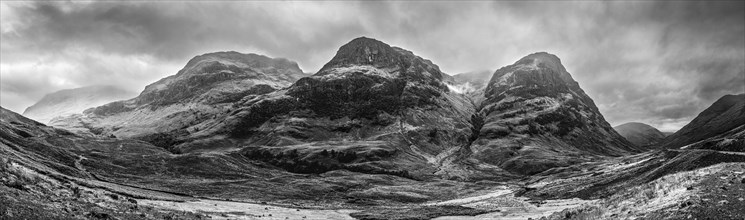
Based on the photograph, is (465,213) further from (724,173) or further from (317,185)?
(317,185)

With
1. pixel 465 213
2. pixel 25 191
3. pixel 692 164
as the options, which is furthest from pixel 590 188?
pixel 25 191

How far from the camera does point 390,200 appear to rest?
169 meters

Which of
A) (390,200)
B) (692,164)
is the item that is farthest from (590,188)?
(390,200)

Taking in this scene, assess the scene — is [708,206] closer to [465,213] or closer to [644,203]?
[644,203]

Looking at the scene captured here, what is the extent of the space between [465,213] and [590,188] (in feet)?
165

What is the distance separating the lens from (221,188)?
166 metres

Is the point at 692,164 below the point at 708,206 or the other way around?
the other way around

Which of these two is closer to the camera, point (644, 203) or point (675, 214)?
point (675, 214)

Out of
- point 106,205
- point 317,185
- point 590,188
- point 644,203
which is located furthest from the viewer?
point 317,185

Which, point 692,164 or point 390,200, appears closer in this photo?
point 692,164

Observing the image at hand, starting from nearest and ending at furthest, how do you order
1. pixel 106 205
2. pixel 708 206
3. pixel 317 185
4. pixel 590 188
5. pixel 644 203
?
pixel 708 206 < pixel 644 203 < pixel 106 205 < pixel 590 188 < pixel 317 185

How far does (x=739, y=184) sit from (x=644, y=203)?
759 cm

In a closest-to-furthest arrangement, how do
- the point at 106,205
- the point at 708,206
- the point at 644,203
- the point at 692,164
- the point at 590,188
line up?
1. the point at 708,206
2. the point at 644,203
3. the point at 106,205
4. the point at 692,164
5. the point at 590,188

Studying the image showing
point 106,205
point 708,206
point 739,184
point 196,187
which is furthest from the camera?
point 196,187
